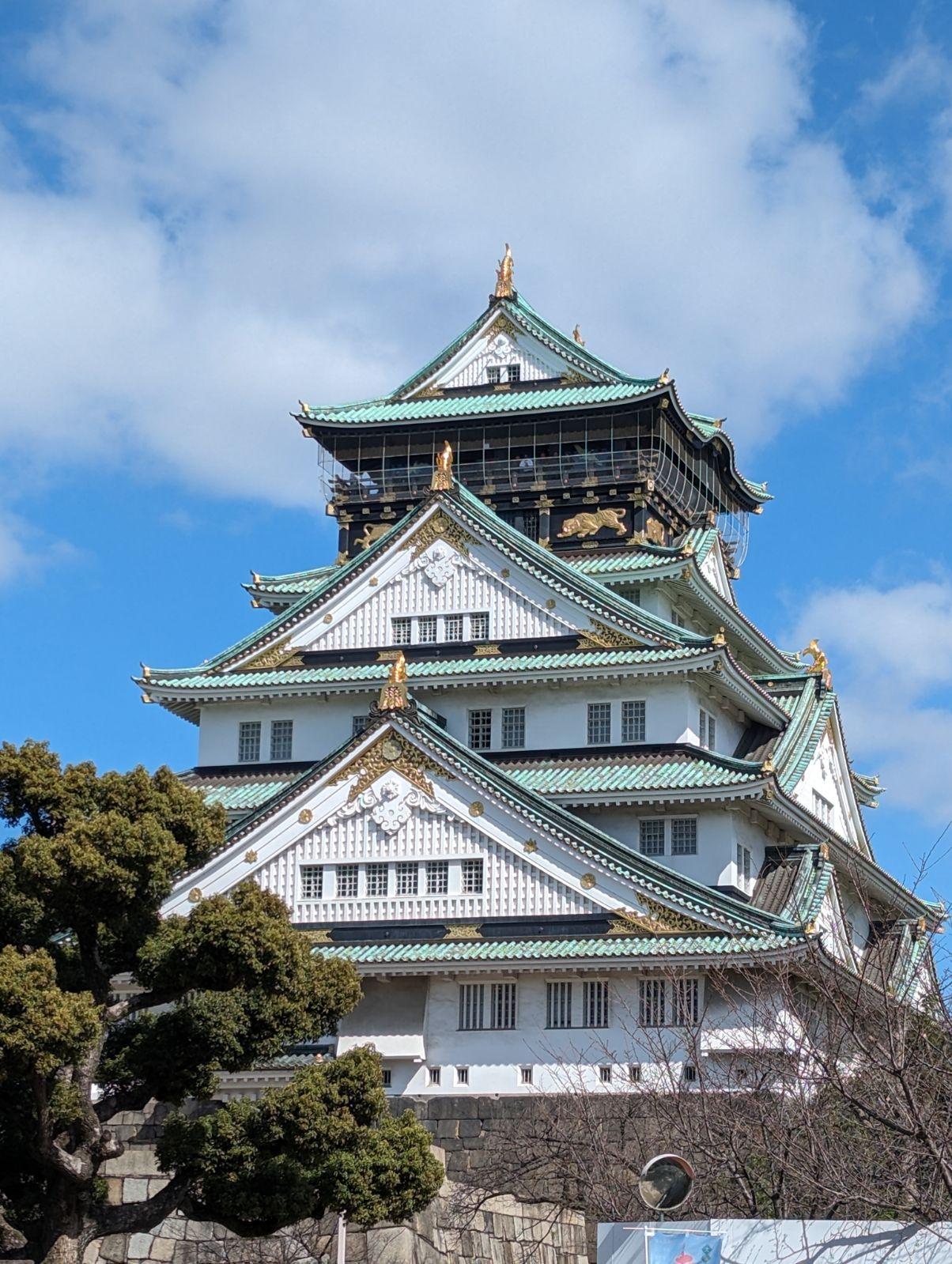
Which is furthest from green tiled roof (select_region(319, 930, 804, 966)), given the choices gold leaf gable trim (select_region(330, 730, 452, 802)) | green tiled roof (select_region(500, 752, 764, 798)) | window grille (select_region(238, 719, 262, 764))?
window grille (select_region(238, 719, 262, 764))

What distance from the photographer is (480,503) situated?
168ft

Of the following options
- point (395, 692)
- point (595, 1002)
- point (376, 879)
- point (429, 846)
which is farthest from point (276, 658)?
point (595, 1002)

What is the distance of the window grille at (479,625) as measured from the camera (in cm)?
4978

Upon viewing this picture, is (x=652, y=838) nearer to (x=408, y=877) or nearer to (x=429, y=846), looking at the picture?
(x=429, y=846)

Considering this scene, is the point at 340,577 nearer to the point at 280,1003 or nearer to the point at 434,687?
the point at 434,687

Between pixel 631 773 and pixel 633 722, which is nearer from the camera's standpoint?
pixel 631 773

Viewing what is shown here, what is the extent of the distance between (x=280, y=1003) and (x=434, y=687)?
72.8ft

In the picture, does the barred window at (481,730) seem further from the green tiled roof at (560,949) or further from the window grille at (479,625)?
the green tiled roof at (560,949)

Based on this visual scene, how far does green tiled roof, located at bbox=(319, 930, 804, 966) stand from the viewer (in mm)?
40812

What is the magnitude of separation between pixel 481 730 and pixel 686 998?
10473 mm

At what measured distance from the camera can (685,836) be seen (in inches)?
1844

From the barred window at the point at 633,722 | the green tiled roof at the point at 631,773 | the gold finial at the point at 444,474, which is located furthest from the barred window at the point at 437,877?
the gold finial at the point at 444,474

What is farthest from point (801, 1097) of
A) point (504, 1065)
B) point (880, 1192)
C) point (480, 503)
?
point (480, 503)

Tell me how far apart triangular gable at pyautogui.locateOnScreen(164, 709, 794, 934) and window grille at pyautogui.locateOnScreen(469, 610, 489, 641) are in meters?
5.62
